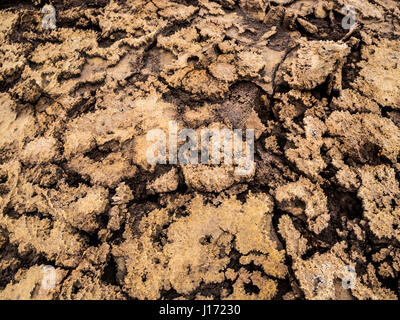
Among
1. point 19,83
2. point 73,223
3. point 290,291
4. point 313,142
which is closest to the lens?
point 290,291

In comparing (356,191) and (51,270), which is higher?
(356,191)

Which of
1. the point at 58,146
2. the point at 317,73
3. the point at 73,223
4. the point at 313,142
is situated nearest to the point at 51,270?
the point at 73,223

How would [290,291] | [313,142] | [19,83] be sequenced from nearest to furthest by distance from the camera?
1. [290,291]
2. [313,142]
3. [19,83]

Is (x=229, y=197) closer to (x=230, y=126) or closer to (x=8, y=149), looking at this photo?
(x=230, y=126)

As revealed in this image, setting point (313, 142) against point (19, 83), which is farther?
point (19, 83)

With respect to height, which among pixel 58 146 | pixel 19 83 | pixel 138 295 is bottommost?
pixel 138 295

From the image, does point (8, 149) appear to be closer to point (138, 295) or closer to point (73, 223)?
point (73, 223)

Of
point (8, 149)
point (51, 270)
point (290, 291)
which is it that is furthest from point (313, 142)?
point (8, 149)
